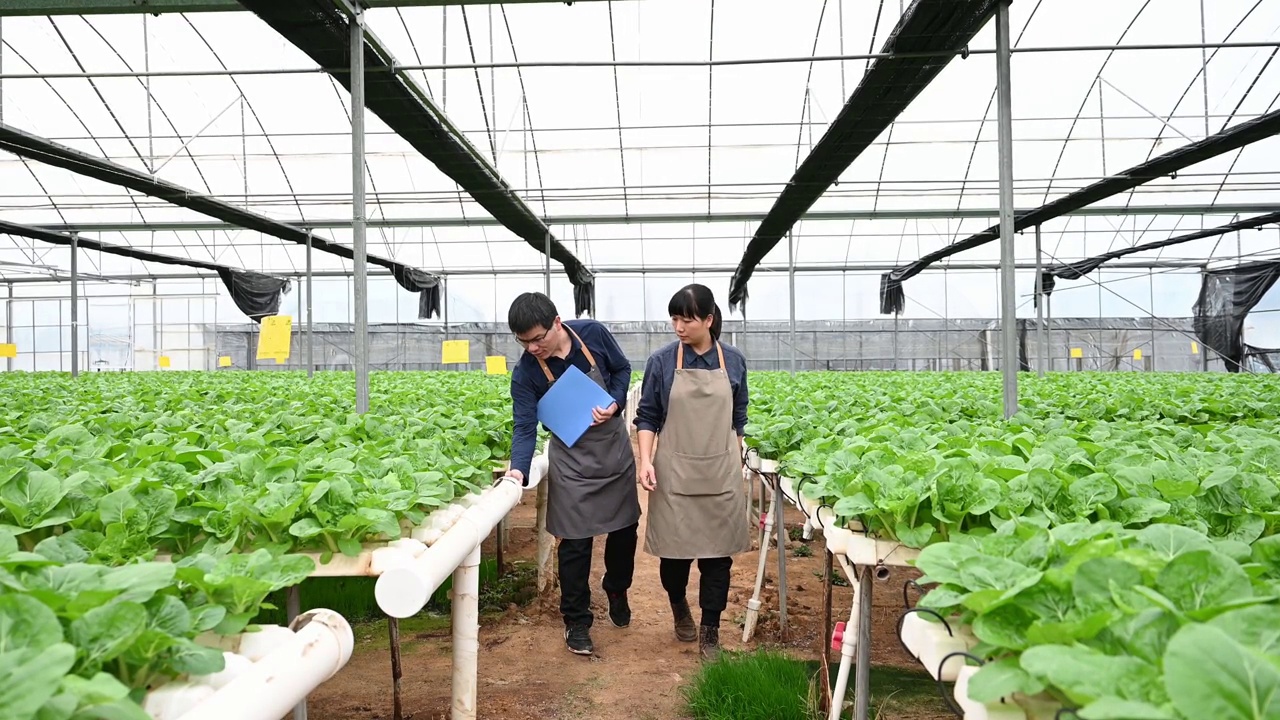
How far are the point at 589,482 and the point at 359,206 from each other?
279 cm

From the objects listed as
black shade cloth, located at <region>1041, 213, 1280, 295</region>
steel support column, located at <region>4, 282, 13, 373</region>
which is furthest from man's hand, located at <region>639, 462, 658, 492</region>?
steel support column, located at <region>4, 282, 13, 373</region>

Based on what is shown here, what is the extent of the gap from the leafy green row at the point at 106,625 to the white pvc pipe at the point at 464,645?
988 millimetres

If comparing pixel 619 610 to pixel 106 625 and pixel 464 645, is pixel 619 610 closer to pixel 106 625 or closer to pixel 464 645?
pixel 464 645

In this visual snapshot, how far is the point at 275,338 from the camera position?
9.42 meters

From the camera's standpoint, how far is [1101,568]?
1274 mm

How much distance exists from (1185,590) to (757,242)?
13.6m

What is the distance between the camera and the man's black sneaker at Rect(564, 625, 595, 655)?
12.9 feet

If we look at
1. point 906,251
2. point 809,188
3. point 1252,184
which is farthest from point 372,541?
point 906,251

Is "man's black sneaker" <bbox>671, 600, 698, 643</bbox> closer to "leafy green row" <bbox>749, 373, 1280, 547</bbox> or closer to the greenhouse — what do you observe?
the greenhouse

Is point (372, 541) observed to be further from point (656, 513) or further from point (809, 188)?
point (809, 188)

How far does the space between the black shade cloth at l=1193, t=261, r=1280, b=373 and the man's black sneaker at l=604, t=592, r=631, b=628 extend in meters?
18.5

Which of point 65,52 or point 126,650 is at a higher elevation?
point 65,52

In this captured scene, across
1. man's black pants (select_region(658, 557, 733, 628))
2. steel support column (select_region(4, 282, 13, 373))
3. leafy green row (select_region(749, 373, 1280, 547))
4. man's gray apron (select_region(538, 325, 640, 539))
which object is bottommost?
man's black pants (select_region(658, 557, 733, 628))

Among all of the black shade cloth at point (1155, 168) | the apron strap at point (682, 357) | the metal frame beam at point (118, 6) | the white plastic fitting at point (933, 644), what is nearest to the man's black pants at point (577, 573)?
the apron strap at point (682, 357)
